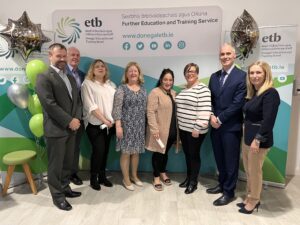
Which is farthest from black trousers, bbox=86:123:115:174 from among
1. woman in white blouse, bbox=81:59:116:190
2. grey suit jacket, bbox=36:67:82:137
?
grey suit jacket, bbox=36:67:82:137

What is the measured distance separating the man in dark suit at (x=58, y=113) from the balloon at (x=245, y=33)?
1.90m

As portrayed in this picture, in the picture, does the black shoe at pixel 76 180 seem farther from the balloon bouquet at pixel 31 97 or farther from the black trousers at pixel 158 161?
the black trousers at pixel 158 161

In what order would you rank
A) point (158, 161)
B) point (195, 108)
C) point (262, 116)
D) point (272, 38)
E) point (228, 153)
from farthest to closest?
1. point (158, 161)
2. point (272, 38)
3. point (195, 108)
4. point (228, 153)
5. point (262, 116)

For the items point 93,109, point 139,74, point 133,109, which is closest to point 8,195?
point 93,109

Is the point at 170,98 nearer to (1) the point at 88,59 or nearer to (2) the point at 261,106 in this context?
(2) the point at 261,106

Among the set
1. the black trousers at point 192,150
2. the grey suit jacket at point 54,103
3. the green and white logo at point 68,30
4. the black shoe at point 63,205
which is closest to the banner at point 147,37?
the green and white logo at point 68,30

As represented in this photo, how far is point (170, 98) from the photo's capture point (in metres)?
3.09

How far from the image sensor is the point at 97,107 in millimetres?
2984

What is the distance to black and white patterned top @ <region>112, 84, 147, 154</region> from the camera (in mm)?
2998

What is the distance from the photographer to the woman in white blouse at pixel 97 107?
2.99 metres

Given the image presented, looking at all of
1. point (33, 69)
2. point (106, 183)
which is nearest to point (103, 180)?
point (106, 183)

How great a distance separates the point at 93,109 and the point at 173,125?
3.00 ft

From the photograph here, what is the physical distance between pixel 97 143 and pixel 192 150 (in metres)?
1.08

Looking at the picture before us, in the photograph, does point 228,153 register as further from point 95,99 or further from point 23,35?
point 23,35
